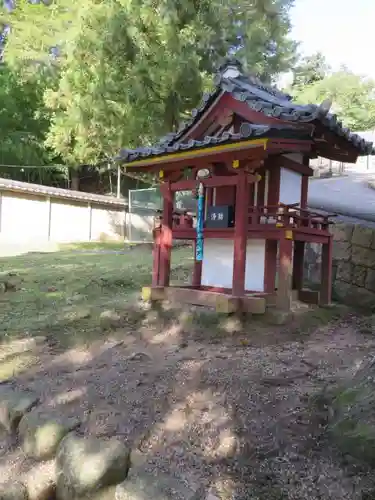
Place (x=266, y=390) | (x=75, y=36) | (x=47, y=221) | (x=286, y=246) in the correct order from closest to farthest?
(x=266, y=390)
(x=286, y=246)
(x=75, y=36)
(x=47, y=221)

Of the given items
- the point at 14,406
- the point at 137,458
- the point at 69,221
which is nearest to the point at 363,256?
the point at 137,458

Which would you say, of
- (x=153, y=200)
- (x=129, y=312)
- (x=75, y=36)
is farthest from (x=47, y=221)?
(x=129, y=312)

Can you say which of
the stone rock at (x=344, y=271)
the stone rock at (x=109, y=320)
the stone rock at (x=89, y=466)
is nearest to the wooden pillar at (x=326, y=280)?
the stone rock at (x=344, y=271)

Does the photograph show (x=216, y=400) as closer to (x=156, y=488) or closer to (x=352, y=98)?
(x=156, y=488)

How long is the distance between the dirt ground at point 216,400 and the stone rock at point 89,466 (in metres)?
0.23

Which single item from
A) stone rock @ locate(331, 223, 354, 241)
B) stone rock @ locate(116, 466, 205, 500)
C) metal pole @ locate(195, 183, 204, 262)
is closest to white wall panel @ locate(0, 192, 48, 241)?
metal pole @ locate(195, 183, 204, 262)

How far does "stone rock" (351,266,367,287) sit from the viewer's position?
7094 millimetres

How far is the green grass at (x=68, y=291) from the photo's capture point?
659cm

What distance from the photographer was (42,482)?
3.68m

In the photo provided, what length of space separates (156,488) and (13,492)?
1.36 metres

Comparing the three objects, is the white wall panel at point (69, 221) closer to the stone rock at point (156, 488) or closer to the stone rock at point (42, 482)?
the stone rock at point (42, 482)

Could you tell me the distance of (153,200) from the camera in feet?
67.6

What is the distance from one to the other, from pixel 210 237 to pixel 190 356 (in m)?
1.91

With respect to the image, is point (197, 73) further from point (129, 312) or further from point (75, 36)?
point (129, 312)
